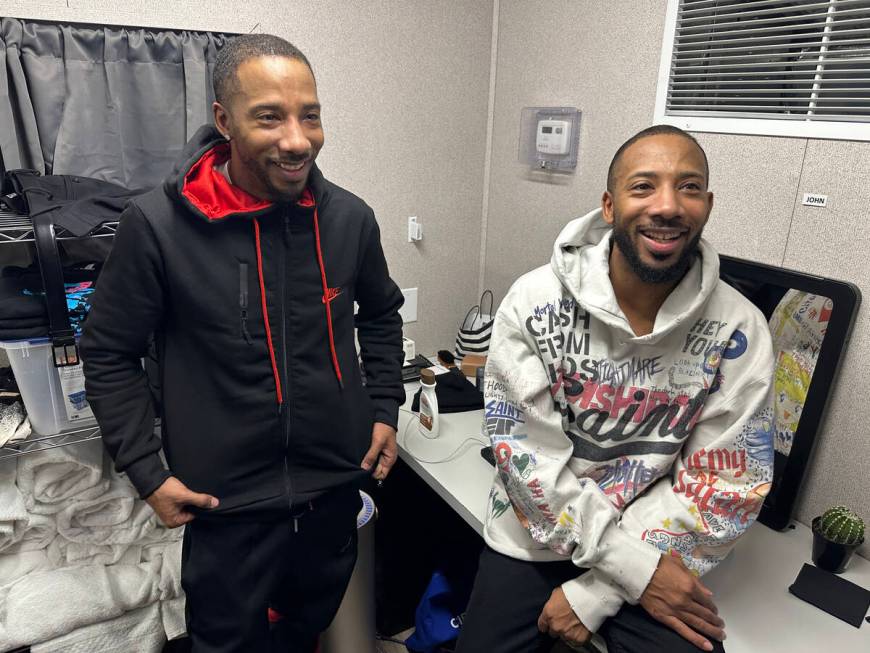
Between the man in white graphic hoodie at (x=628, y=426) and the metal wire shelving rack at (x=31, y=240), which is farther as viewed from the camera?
the metal wire shelving rack at (x=31, y=240)

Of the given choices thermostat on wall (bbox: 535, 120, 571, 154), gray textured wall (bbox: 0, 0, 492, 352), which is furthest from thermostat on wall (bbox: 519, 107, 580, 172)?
gray textured wall (bbox: 0, 0, 492, 352)

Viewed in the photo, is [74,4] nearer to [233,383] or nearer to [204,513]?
[233,383]

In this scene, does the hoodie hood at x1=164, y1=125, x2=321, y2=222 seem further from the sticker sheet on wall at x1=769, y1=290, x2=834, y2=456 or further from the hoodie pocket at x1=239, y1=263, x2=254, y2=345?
the sticker sheet on wall at x1=769, y1=290, x2=834, y2=456

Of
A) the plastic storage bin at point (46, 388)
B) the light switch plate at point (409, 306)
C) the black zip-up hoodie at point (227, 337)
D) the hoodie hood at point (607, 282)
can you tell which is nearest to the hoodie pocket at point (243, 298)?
the black zip-up hoodie at point (227, 337)

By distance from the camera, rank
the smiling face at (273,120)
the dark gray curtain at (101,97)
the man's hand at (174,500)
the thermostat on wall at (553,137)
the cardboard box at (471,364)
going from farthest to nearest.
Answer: the cardboard box at (471,364)
the thermostat on wall at (553,137)
the dark gray curtain at (101,97)
the man's hand at (174,500)
the smiling face at (273,120)

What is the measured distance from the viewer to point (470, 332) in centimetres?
220

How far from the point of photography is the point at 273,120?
1097mm

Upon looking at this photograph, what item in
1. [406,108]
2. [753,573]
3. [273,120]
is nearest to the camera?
[273,120]

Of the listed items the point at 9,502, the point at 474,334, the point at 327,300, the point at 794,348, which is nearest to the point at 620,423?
the point at 794,348

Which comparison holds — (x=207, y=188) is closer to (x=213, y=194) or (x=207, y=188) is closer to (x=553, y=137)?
(x=213, y=194)

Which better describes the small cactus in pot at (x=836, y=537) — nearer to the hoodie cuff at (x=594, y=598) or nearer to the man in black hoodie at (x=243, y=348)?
the hoodie cuff at (x=594, y=598)

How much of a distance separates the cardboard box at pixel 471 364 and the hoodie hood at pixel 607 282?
873mm

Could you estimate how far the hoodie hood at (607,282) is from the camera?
118 centimetres

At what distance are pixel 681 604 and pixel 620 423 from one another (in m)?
0.34
